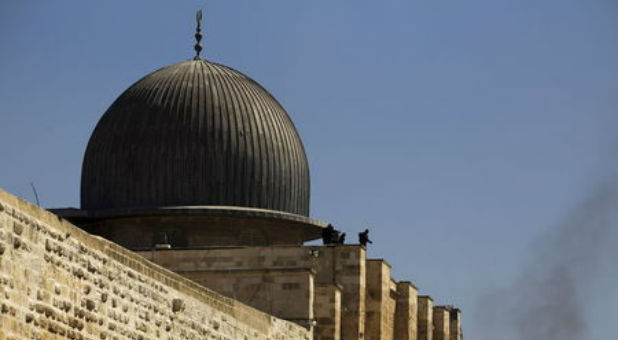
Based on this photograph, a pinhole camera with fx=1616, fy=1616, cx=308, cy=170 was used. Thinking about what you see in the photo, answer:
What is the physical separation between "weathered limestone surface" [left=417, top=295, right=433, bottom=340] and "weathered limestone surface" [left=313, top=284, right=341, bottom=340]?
7.15 meters

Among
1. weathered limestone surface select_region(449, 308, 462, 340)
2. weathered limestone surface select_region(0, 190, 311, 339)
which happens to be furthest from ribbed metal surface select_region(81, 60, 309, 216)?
weathered limestone surface select_region(0, 190, 311, 339)

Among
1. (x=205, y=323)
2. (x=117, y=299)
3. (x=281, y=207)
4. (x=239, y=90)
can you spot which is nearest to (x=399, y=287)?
(x=281, y=207)

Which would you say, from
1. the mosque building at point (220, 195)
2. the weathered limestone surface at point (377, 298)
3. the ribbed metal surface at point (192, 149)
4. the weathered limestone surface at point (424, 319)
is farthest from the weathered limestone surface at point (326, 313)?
the weathered limestone surface at point (424, 319)

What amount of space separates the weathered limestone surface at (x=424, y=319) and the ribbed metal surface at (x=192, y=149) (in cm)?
403

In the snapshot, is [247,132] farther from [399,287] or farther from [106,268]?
[106,268]

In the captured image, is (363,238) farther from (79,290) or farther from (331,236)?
(79,290)

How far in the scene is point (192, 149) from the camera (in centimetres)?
3206

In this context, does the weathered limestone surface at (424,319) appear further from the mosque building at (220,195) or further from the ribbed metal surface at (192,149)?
the ribbed metal surface at (192,149)

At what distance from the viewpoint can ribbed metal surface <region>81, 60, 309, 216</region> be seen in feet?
105

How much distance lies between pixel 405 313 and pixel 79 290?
1902 centimetres

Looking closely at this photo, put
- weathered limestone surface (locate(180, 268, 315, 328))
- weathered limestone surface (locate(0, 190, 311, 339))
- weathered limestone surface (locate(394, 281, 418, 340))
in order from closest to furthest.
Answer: weathered limestone surface (locate(0, 190, 311, 339)) < weathered limestone surface (locate(180, 268, 315, 328)) < weathered limestone surface (locate(394, 281, 418, 340))

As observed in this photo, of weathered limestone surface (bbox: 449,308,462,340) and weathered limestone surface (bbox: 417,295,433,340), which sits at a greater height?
weathered limestone surface (bbox: 449,308,462,340)

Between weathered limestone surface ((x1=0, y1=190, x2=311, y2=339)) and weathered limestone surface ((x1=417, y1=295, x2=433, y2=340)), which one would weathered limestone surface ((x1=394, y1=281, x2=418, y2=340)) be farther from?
weathered limestone surface ((x1=0, y1=190, x2=311, y2=339))

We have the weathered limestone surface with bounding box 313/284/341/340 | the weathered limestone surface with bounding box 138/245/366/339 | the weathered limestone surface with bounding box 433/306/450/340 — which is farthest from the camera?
the weathered limestone surface with bounding box 433/306/450/340
